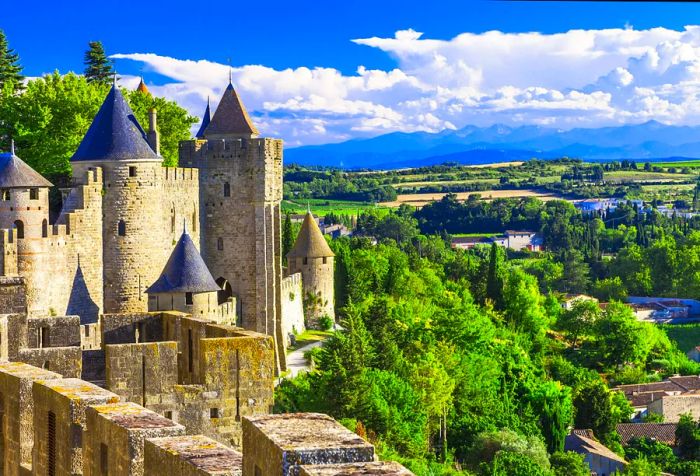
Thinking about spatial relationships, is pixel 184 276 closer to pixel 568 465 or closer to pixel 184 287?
pixel 184 287

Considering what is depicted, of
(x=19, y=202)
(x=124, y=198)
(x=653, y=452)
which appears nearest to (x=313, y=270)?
(x=124, y=198)

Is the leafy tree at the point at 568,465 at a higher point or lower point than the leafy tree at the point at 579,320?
lower

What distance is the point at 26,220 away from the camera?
31.9 m

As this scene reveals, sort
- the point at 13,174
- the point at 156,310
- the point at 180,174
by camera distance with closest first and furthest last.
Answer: the point at 13,174
the point at 156,310
the point at 180,174

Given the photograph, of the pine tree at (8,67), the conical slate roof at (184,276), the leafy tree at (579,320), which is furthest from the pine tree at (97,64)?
the leafy tree at (579,320)

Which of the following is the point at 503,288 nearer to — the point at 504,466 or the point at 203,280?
the point at 504,466

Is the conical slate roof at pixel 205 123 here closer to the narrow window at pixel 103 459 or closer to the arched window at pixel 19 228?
the arched window at pixel 19 228

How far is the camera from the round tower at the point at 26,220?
3166 centimetres

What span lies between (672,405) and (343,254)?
83.7 ft

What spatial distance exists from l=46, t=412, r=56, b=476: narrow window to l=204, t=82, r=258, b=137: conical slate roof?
1232 inches

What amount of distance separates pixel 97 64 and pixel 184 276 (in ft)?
98.7

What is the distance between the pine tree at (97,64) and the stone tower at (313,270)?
44.8 feet

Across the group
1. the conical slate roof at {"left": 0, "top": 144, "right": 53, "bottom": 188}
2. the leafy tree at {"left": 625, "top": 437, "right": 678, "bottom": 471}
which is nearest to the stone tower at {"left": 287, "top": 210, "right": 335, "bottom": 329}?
the leafy tree at {"left": 625, "top": 437, "right": 678, "bottom": 471}

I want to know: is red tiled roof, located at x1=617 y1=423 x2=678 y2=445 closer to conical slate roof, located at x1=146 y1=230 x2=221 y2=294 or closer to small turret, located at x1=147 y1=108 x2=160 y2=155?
small turret, located at x1=147 y1=108 x2=160 y2=155
